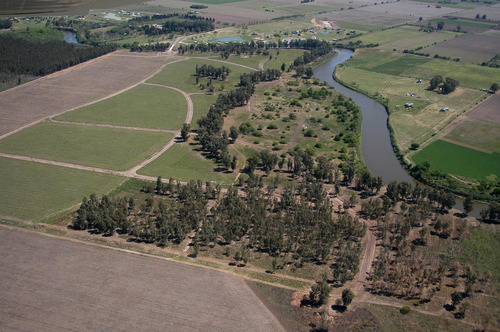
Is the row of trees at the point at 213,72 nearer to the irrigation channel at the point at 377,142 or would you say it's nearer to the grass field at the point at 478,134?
the irrigation channel at the point at 377,142

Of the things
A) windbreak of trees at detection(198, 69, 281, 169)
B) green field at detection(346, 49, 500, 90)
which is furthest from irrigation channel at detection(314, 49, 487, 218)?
windbreak of trees at detection(198, 69, 281, 169)

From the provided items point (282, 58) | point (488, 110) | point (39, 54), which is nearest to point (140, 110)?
point (39, 54)

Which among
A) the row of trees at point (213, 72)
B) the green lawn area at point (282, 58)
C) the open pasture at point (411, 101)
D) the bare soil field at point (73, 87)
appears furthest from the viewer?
the green lawn area at point (282, 58)

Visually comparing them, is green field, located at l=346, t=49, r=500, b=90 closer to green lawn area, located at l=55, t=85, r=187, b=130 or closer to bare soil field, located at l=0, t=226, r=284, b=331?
green lawn area, located at l=55, t=85, r=187, b=130

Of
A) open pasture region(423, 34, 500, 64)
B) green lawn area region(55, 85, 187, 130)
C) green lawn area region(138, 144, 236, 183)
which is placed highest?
open pasture region(423, 34, 500, 64)

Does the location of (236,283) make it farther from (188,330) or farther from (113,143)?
(113,143)

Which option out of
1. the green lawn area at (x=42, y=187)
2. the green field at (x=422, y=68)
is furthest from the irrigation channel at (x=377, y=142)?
the green lawn area at (x=42, y=187)

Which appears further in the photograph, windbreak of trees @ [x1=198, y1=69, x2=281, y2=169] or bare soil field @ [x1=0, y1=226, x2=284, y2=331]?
windbreak of trees @ [x1=198, y1=69, x2=281, y2=169]
